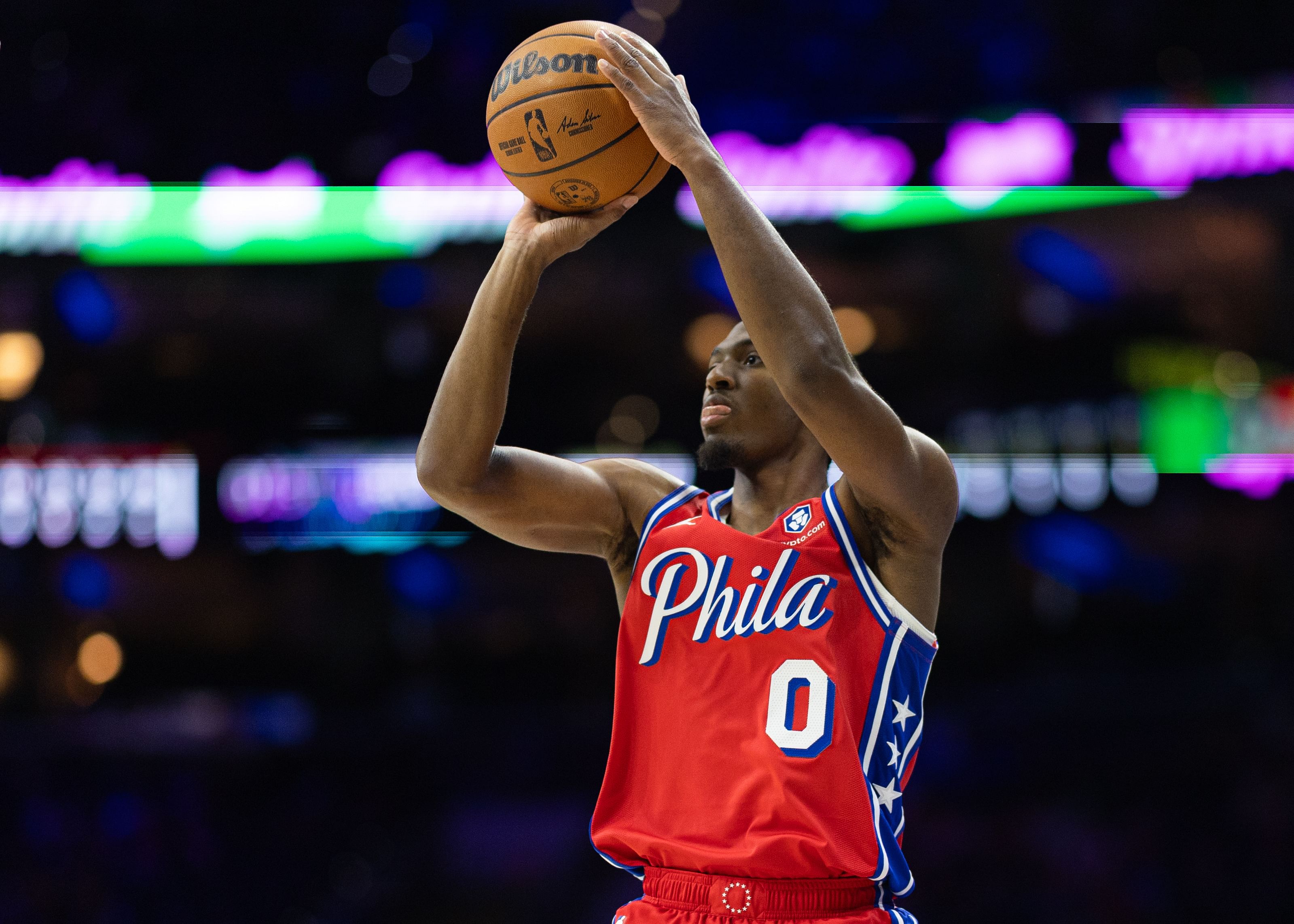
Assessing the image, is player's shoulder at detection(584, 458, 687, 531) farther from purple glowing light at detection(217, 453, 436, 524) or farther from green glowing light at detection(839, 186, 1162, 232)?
green glowing light at detection(839, 186, 1162, 232)

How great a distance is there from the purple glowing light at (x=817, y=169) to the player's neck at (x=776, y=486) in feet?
12.5

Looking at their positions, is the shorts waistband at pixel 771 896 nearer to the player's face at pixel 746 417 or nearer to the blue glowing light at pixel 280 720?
the player's face at pixel 746 417

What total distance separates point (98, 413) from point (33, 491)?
1.80 feet

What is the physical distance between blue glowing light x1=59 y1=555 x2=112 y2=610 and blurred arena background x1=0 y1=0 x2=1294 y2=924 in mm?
18

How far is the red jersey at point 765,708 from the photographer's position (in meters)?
2.09

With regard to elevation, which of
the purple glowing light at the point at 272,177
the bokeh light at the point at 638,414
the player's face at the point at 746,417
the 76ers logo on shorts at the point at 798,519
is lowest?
the 76ers logo on shorts at the point at 798,519

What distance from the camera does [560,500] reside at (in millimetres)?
2400

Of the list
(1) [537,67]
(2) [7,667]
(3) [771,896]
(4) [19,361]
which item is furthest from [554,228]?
(2) [7,667]

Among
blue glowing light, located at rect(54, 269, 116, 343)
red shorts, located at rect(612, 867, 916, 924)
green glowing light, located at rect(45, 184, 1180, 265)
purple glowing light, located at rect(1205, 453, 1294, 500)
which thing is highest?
green glowing light, located at rect(45, 184, 1180, 265)

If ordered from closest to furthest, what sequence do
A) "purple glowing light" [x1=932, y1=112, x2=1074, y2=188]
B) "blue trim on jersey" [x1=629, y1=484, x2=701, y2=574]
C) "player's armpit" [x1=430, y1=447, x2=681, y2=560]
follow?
"player's armpit" [x1=430, y1=447, x2=681, y2=560] → "blue trim on jersey" [x1=629, y1=484, x2=701, y2=574] → "purple glowing light" [x1=932, y1=112, x2=1074, y2=188]

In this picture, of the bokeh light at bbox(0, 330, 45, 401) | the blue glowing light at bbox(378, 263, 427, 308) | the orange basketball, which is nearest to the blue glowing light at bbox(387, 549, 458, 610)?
the blue glowing light at bbox(378, 263, 427, 308)

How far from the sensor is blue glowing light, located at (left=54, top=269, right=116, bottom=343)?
666 centimetres

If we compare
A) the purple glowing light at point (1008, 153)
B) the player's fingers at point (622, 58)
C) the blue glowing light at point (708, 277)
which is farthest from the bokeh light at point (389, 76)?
the player's fingers at point (622, 58)

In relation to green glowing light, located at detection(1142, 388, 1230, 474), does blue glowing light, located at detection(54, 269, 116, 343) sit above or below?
above
